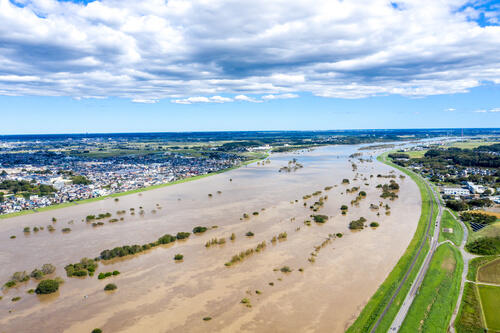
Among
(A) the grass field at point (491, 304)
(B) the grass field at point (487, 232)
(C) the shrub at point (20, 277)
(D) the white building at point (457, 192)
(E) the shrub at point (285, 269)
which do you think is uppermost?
(D) the white building at point (457, 192)

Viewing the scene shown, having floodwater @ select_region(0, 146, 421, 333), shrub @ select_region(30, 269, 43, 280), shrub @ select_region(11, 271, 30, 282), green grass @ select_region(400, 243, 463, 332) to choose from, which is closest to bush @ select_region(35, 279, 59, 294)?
floodwater @ select_region(0, 146, 421, 333)

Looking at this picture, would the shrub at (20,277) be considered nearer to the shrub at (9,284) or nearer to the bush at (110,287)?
the shrub at (9,284)

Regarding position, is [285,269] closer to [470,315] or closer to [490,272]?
[470,315]

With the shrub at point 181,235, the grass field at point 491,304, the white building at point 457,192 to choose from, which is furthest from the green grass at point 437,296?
the white building at point 457,192

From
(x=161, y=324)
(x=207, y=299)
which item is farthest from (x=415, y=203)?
(x=161, y=324)

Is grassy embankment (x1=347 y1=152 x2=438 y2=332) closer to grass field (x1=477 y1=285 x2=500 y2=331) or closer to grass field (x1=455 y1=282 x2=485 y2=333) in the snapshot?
grass field (x1=455 y1=282 x2=485 y2=333)

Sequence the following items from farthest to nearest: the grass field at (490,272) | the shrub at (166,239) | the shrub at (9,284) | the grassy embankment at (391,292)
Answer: the shrub at (166,239) → the grass field at (490,272) → the shrub at (9,284) → the grassy embankment at (391,292)

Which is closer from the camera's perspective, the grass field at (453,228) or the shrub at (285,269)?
the shrub at (285,269)
